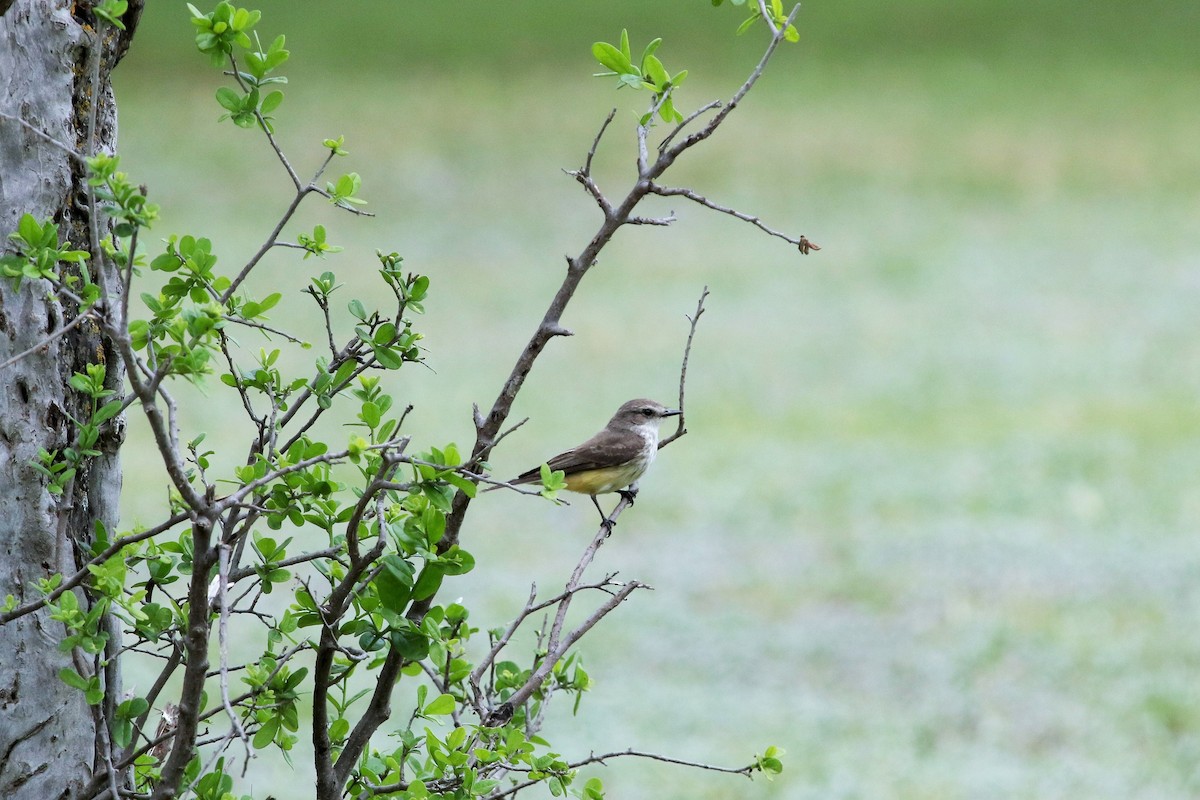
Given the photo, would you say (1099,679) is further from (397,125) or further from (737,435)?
(397,125)

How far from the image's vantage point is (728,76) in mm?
26531

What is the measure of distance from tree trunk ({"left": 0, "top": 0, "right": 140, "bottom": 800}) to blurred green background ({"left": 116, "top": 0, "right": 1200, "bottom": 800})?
535cm

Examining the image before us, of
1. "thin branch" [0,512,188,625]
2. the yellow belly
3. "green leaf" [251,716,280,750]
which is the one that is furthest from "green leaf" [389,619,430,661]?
the yellow belly

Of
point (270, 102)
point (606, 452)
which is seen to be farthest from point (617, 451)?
point (270, 102)

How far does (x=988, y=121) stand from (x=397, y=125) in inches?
426

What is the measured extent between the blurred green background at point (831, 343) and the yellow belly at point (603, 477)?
7.04ft

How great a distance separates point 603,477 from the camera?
18.1 ft

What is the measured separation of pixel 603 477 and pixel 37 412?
3593mm

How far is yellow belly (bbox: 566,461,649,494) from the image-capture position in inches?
214

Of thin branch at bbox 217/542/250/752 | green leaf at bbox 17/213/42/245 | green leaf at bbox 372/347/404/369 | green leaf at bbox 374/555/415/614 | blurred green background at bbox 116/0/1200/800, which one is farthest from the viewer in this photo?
blurred green background at bbox 116/0/1200/800

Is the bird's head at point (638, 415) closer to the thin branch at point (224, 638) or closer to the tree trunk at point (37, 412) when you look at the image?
the tree trunk at point (37, 412)

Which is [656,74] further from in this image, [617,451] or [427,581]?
[617,451]

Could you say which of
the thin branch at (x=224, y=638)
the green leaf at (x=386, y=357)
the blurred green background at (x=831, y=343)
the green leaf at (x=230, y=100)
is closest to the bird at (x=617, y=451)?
the blurred green background at (x=831, y=343)

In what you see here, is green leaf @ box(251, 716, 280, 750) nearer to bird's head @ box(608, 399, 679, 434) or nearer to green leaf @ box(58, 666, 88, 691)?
green leaf @ box(58, 666, 88, 691)
